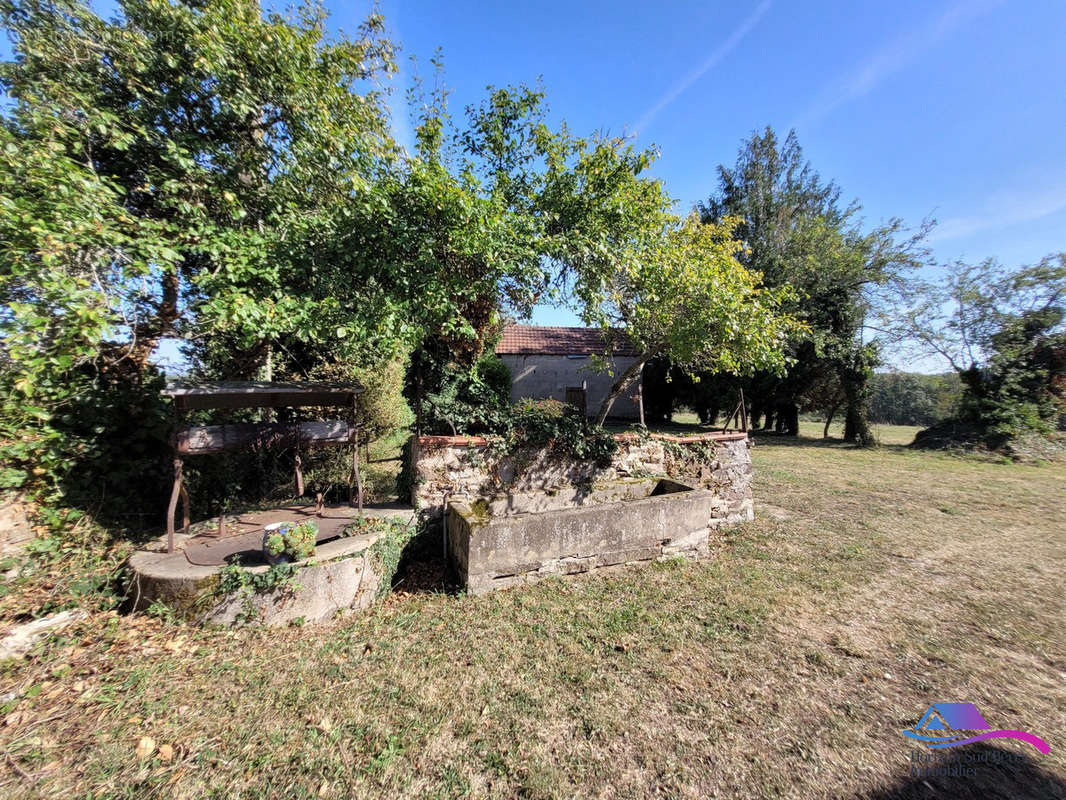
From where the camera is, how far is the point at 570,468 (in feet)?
18.4

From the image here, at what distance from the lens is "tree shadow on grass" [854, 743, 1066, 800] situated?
2176 mm

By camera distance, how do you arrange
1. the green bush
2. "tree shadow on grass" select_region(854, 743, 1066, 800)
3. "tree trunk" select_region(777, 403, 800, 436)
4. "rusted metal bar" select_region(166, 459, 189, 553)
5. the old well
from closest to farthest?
1. "tree shadow on grass" select_region(854, 743, 1066, 800)
2. the old well
3. "rusted metal bar" select_region(166, 459, 189, 553)
4. the green bush
5. "tree trunk" select_region(777, 403, 800, 436)

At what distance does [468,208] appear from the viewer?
447cm

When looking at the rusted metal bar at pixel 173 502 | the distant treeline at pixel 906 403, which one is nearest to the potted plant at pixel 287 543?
the rusted metal bar at pixel 173 502

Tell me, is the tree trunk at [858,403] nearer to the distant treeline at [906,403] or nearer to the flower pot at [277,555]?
the distant treeline at [906,403]

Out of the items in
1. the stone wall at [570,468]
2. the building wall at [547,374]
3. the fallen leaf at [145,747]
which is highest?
the building wall at [547,374]

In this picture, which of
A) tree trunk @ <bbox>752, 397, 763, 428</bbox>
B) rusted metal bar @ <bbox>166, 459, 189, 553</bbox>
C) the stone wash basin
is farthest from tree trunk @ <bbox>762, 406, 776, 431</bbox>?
rusted metal bar @ <bbox>166, 459, 189, 553</bbox>

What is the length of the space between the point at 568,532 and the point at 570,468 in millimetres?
1220

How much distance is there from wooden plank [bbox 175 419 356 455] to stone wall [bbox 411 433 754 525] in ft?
3.37

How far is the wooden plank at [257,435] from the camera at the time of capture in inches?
155

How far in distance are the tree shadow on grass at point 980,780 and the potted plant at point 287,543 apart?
173 inches

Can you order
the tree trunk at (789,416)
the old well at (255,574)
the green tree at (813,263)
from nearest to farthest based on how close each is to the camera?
the old well at (255,574) → the green tree at (813,263) → the tree trunk at (789,416)

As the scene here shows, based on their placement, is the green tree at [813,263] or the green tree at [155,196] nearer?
the green tree at [155,196]

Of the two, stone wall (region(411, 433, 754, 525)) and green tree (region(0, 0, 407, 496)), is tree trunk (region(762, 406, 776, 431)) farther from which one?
green tree (region(0, 0, 407, 496))
